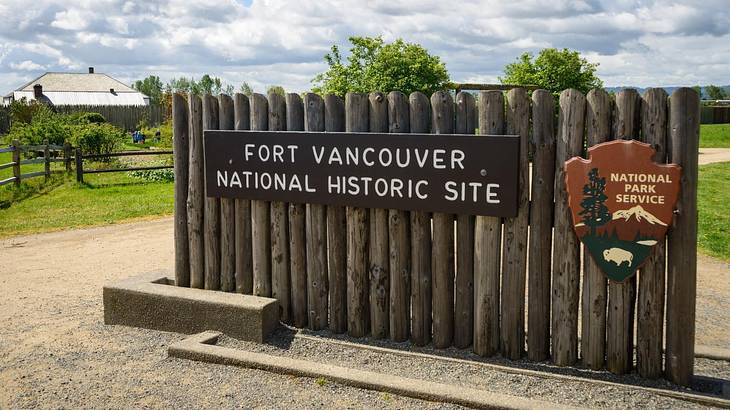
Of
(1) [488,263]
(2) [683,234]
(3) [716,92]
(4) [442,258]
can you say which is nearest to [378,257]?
(4) [442,258]

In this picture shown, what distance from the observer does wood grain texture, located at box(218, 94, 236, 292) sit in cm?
630

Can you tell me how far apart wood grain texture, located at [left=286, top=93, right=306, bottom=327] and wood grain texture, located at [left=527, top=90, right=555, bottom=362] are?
5.81ft

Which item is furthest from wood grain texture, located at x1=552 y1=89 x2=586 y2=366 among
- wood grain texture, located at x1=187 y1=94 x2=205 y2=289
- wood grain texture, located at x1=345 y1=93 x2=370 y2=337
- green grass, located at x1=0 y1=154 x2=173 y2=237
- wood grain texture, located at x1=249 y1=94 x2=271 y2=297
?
green grass, located at x1=0 y1=154 x2=173 y2=237

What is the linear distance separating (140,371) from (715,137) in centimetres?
3254

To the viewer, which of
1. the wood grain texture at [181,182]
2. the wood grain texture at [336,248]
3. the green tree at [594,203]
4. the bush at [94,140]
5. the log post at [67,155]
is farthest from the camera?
the bush at [94,140]

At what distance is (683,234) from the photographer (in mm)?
4656

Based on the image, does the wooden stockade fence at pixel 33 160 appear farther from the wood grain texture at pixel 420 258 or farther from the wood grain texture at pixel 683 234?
the wood grain texture at pixel 683 234

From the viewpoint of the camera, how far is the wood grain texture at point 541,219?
4.95 metres

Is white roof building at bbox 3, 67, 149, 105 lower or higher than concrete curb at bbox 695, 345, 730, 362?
higher

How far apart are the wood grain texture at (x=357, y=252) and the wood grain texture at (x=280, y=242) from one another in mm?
605

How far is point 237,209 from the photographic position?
629 cm

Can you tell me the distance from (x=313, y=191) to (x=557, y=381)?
2.31 m

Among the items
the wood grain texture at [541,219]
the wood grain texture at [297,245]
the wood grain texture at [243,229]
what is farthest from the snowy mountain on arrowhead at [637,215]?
the wood grain texture at [243,229]

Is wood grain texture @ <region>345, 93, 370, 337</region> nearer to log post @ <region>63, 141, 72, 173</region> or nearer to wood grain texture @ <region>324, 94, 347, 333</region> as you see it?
Result: wood grain texture @ <region>324, 94, 347, 333</region>
